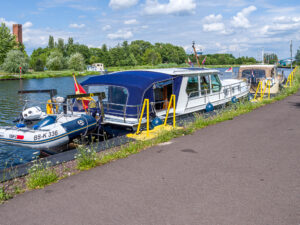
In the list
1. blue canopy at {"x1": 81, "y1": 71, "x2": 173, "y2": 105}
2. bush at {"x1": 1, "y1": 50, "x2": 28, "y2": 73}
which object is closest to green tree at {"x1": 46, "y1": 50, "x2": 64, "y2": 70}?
bush at {"x1": 1, "y1": 50, "x2": 28, "y2": 73}

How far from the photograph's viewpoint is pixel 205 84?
47.6ft

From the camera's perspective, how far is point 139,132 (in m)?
10.1

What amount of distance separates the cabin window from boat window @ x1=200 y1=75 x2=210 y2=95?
247cm

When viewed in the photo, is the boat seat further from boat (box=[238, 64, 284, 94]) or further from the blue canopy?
boat (box=[238, 64, 284, 94])

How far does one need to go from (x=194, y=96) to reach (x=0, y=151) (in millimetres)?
8868

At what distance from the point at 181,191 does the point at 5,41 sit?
88968 millimetres

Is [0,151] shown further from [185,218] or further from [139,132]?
[185,218]

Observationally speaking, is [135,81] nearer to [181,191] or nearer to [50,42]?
[181,191]

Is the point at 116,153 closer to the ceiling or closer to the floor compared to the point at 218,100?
closer to the floor

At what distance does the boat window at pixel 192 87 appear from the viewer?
13047 mm

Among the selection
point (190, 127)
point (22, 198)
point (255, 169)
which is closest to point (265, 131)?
point (190, 127)

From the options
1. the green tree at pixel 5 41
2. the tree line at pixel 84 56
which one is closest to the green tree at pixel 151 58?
the tree line at pixel 84 56

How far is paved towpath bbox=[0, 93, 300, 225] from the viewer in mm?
4469

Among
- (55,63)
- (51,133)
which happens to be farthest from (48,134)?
(55,63)
